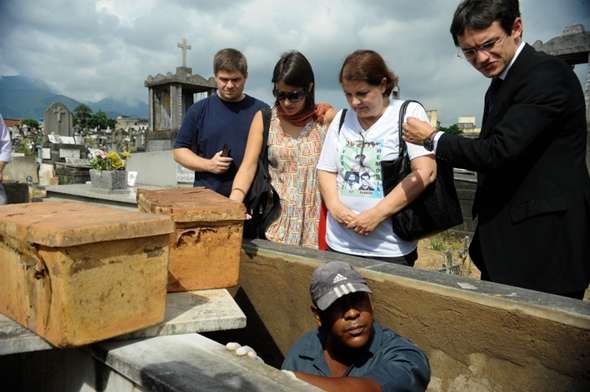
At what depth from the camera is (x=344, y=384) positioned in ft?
5.84

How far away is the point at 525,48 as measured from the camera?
219 centimetres

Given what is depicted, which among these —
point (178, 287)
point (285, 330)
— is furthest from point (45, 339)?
point (285, 330)

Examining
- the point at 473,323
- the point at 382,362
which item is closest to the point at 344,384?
the point at 382,362

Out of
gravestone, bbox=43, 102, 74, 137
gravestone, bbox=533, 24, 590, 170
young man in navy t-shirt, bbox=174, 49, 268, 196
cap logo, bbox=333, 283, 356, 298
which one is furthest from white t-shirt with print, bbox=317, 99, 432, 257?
gravestone, bbox=43, 102, 74, 137

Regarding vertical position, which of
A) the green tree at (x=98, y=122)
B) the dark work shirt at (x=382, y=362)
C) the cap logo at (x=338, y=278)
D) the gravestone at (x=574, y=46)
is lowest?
the dark work shirt at (x=382, y=362)

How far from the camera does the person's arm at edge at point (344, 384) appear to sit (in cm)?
176

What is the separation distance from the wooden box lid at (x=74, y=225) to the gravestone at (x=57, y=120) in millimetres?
28916

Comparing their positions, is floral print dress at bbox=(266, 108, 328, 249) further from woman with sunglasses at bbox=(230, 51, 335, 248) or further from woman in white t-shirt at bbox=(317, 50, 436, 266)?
woman in white t-shirt at bbox=(317, 50, 436, 266)

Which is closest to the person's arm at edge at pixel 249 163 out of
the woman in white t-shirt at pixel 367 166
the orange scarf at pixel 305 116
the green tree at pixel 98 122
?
the orange scarf at pixel 305 116

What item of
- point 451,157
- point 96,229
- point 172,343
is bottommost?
point 172,343

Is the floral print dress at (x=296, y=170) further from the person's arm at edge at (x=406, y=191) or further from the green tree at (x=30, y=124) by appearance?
the green tree at (x=30, y=124)

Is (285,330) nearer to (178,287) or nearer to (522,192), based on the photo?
(178,287)

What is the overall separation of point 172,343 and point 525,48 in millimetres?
1907

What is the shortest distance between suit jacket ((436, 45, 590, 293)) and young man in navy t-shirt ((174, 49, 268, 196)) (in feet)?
4.90
